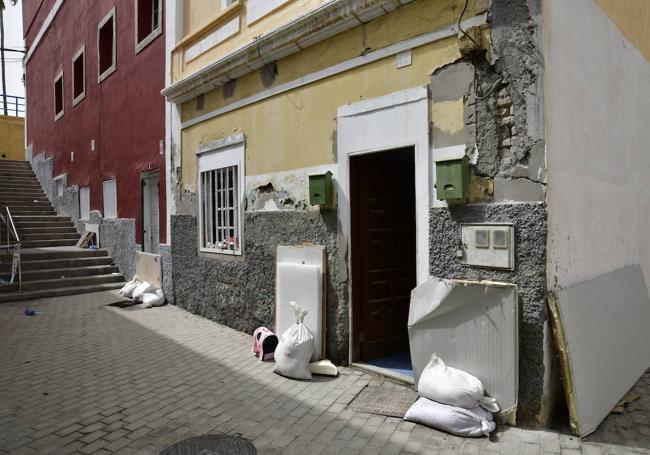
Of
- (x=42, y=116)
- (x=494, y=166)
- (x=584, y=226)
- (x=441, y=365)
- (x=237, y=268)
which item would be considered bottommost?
(x=441, y=365)

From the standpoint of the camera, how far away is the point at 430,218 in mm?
4254

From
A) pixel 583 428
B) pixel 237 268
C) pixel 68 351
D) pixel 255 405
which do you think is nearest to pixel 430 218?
pixel 583 428

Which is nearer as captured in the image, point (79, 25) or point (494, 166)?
point (494, 166)

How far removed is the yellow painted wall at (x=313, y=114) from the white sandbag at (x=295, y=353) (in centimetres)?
193

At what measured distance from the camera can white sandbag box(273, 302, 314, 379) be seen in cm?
483

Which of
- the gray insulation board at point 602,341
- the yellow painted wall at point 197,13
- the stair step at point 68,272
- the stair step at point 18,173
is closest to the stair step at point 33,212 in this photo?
the stair step at point 18,173

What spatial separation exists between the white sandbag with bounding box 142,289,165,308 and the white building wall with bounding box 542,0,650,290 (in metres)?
7.06

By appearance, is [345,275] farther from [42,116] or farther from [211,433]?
[42,116]

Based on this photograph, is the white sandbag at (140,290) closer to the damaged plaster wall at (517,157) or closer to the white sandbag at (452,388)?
the white sandbag at (452,388)

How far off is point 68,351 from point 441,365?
15.6 ft

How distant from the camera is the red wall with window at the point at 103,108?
376 inches

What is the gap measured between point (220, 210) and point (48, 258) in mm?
5888

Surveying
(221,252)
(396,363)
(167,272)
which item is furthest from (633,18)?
(167,272)

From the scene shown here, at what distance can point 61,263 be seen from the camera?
35.5 feet
